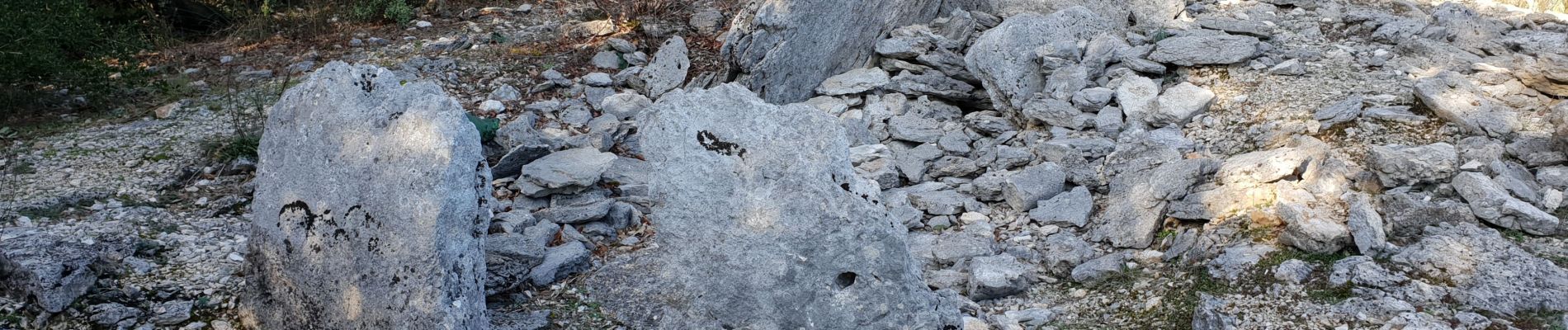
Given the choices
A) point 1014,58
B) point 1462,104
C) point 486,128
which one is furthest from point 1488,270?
point 486,128

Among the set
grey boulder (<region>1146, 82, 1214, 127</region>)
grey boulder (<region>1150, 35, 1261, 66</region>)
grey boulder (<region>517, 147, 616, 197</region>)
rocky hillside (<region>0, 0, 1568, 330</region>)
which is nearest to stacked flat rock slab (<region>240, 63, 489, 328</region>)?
rocky hillside (<region>0, 0, 1568, 330</region>)

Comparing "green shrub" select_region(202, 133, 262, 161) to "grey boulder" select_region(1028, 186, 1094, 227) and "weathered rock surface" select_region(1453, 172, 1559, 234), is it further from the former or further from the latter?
"weathered rock surface" select_region(1453, 172, 1559, 234)

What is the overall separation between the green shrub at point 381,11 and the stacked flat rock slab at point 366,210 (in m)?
4.66

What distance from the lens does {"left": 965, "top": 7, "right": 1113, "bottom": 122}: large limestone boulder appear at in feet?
20.3

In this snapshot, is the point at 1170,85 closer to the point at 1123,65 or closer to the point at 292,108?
the point at 1123,65

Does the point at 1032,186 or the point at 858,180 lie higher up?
the point at 858,180

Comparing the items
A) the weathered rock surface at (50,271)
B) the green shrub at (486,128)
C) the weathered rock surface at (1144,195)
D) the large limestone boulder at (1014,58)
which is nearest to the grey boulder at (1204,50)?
the large limestone boulder at (1014,58)

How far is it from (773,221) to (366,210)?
1.26 m

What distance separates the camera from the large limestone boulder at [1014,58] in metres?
6.20

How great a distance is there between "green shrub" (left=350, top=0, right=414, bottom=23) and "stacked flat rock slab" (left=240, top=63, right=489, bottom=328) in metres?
4.66

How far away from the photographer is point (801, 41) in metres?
6.59

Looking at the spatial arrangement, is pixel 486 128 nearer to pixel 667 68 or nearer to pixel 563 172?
pixel 563 172

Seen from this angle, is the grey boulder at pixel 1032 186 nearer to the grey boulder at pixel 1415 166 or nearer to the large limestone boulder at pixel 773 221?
the grey boulder at pixel 1415 166

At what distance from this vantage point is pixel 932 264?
14.9ft
